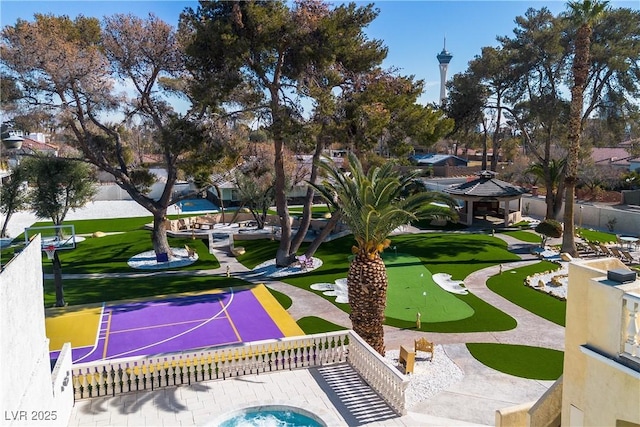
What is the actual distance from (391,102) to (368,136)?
7.11 feet

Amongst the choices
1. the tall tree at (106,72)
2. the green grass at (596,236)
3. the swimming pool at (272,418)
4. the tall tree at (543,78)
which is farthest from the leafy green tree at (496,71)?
the swimming pool at (272,418)

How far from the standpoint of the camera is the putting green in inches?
773

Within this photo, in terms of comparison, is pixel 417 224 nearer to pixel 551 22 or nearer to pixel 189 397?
pixel 551 22

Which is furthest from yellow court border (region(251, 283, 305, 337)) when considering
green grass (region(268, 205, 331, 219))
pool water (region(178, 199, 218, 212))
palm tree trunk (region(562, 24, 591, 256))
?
pool water (region(178, 199, 218, 212))

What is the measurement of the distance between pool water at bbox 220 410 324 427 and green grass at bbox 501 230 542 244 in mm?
25134

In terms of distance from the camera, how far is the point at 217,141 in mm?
24859

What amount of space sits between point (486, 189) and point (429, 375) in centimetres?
2489

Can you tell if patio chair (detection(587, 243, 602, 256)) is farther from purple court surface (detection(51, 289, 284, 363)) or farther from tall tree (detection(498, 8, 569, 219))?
purple court surface (detection(51, 289, 284, 363))

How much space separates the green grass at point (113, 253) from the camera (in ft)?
91.2

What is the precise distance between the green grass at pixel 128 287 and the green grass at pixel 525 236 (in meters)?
19.4

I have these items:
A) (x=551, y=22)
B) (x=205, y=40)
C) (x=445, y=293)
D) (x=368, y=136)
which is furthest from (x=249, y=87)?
(x=551, y=22)

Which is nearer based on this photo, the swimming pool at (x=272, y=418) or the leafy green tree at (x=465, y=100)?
the swimming pool at (x=272, y=418)

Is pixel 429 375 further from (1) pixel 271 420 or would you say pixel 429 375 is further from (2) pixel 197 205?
(2) pixel 197 205

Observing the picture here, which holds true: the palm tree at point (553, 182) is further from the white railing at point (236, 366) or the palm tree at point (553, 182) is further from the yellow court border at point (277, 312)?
the white railing at point (236, 366)
